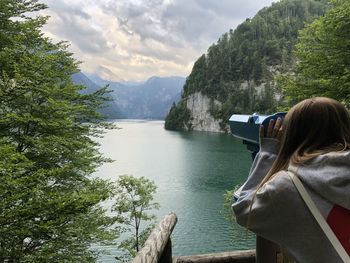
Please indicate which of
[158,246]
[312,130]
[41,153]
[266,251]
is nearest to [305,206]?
[312,130]

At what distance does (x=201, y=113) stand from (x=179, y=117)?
9.58 meters

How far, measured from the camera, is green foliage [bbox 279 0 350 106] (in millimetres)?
9148

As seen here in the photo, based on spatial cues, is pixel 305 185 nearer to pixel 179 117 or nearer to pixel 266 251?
pixel 266 251

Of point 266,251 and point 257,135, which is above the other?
point 257,135

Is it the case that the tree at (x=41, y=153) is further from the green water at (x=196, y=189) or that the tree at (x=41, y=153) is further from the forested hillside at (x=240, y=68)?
the forested hillside at (x=240, y=68)

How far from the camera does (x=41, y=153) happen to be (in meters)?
10.9

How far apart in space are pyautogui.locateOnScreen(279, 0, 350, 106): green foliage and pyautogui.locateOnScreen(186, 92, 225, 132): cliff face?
403 ft

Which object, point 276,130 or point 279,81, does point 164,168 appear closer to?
point 279,81

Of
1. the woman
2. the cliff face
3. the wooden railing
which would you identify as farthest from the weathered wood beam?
the cliff face

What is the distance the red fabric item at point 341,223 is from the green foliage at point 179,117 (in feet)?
466

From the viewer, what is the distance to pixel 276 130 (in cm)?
154

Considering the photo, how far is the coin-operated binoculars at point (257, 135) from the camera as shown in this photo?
1.84 metres

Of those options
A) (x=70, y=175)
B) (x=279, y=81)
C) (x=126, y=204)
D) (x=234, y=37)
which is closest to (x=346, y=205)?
(x=279, y=81)

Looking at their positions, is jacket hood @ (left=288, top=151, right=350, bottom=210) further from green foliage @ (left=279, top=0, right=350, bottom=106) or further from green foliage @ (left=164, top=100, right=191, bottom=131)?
green foliage @ (left=164, top=100, right=191, bottom=131)
